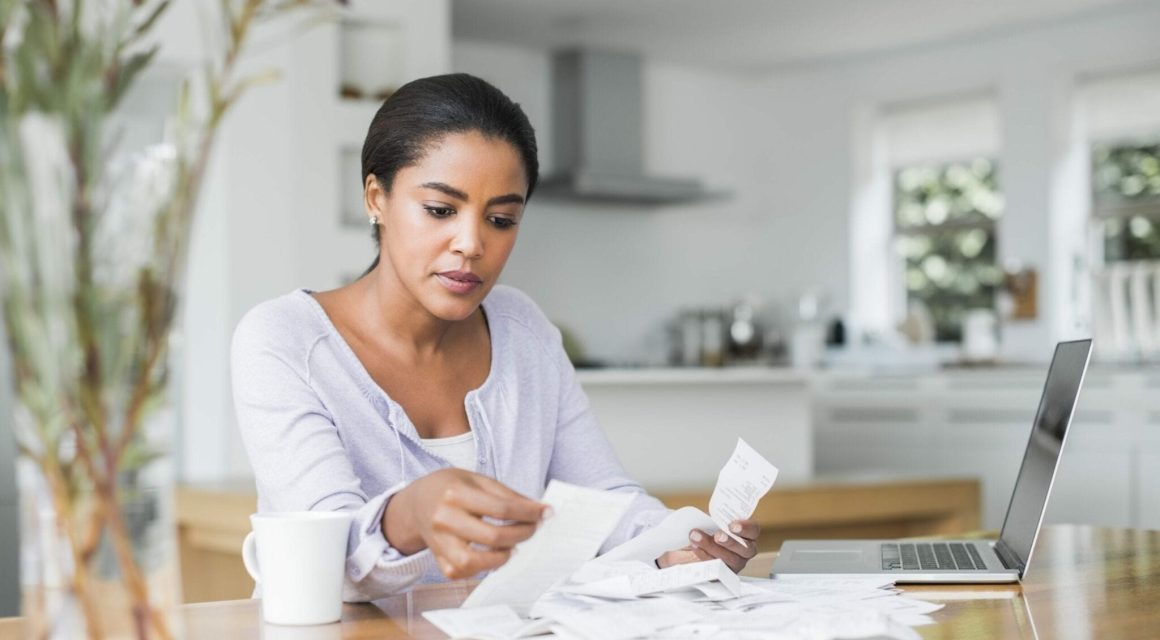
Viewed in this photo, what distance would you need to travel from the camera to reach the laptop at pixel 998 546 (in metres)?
1.43

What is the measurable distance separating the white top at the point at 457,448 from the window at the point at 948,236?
478 cm

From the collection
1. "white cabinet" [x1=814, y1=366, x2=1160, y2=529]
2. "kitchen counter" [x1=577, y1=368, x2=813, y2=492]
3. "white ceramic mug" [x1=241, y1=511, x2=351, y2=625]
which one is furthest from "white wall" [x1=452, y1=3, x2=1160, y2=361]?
"white ceramic mug" [x1=241, y1=511, x2=351, y2=625]

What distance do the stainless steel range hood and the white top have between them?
4.44 m

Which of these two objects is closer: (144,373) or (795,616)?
(144,373)

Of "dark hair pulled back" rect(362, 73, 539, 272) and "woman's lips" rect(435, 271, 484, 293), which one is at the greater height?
"dark hair pulled back" rect(362, 73, 539, 272)

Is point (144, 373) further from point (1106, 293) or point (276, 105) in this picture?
point (1106, 293)

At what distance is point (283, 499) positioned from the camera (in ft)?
4.57

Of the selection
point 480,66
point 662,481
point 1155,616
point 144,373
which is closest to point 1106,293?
point 662,481

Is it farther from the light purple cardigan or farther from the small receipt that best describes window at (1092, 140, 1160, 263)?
the small receipt

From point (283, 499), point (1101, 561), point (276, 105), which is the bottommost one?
point (1101, 561)

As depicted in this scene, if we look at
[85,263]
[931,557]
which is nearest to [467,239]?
[931,557]

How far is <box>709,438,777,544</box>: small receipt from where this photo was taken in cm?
132

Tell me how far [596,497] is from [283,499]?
0.48 m

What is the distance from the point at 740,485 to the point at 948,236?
5.25m
